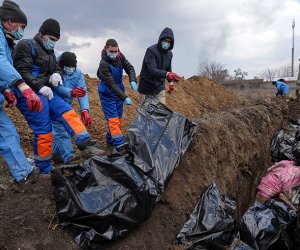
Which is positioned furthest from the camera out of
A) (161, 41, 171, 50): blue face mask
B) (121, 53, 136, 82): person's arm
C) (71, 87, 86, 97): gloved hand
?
(161, 41, 171, 50): blue face mask

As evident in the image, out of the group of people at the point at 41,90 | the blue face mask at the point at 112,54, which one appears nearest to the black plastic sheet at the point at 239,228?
the group of people at the point at 41,90

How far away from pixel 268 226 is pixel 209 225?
58 cm

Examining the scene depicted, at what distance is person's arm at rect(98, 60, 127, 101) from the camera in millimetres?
4730

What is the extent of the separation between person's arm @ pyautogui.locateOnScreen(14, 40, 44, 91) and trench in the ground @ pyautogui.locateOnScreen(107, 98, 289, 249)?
184 centimetres

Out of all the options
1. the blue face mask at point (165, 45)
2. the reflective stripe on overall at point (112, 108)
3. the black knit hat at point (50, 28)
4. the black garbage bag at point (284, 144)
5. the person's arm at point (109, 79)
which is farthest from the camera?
the black garbage bag at point (284, 144)


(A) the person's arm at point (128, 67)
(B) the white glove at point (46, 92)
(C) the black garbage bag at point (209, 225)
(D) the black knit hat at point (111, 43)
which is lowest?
(C) the black garbage bag at point (209, 225)

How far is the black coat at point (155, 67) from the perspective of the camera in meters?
5.30

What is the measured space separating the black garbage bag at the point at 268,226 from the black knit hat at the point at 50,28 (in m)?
2.89

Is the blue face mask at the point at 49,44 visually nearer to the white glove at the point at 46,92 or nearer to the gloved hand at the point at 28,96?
the white glove at the point at 46,92

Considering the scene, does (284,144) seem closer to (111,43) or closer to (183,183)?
(183,183)

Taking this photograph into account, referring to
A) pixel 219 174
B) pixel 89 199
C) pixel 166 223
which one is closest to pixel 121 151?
pixel 89 199

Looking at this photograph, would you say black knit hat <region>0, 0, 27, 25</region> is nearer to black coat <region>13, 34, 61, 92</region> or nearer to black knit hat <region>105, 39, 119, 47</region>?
black coat <region>13, 34, 61, 92</region>

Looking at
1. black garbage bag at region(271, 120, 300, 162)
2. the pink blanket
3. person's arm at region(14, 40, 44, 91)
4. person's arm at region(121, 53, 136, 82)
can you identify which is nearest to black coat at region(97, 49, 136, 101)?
person's arm at region(121, 53, 136, 82)

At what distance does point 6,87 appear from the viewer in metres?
3.28
